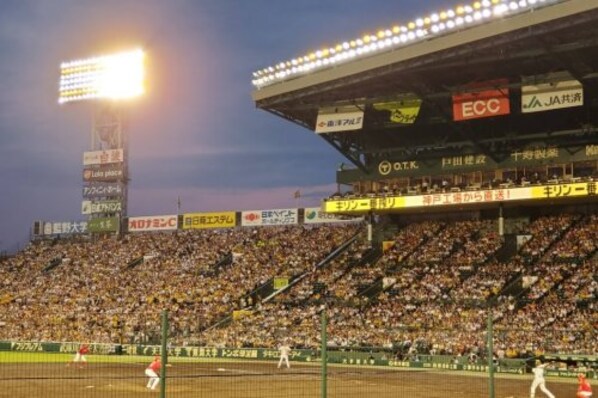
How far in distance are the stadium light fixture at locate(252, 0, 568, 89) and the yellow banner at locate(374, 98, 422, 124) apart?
4.70m

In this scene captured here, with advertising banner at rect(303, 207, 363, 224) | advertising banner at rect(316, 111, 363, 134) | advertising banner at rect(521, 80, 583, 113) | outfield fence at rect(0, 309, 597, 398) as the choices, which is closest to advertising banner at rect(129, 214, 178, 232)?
advertising banner at rect(303, 207, 363, 224)

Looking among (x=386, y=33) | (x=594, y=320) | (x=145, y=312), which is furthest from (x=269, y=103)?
(x=594, y=320)

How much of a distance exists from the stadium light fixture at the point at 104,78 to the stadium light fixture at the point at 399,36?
73.1 ft

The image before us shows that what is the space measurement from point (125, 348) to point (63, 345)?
509 cm

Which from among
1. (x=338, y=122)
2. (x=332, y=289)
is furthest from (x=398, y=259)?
(x=338, y=122)

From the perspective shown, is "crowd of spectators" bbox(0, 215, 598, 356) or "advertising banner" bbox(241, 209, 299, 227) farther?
"advertising banner" bbox(241, 209, 299, 227)

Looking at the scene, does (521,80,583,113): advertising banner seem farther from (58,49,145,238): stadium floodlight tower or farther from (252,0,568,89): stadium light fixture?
(58,49,145,238): stadium floodlight tower

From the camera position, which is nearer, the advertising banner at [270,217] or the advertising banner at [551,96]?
the advertising banner at [551,96]

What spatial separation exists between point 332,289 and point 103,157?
101 feet

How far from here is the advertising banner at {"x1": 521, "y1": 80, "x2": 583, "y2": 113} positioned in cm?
4234

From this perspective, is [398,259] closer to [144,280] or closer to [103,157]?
[144,280]

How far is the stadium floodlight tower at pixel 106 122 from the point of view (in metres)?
71.4

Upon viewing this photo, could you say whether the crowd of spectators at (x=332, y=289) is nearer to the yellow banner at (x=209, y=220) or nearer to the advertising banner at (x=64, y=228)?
the yellow banner at (x=209, y=220)

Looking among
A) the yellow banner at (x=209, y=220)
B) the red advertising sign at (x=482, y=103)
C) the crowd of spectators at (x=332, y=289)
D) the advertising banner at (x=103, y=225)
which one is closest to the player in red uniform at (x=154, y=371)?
the crowd of spectators at (x=332, y=289)
